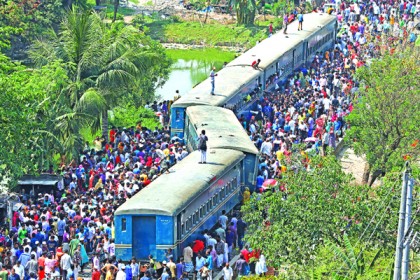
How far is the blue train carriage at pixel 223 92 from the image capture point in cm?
4134

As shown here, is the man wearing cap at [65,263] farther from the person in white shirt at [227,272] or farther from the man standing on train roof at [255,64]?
the man standing on train roof at [255,64]

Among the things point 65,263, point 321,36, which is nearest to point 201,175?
point 65,263

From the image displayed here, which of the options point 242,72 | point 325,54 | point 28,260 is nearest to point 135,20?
point 325,54

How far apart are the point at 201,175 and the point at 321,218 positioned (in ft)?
18.1

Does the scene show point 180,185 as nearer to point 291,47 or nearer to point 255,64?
point 255,64

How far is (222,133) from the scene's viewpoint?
121 ft

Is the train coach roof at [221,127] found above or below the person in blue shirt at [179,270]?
above

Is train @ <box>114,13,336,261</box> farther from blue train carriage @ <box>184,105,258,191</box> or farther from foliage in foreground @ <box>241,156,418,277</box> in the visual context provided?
foliage in foreground @ <box>241,156,418,277</box>

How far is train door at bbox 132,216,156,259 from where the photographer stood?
30.1 meters

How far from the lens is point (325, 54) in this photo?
56.6 metres

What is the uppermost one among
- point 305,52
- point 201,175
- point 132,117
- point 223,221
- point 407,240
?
point 407,240

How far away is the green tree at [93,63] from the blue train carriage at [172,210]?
26.3ft

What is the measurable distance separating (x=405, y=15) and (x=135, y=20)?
A: 60.6 feet

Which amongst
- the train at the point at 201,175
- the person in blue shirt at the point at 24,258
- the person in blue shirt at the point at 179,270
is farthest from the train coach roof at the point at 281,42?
the person in blue shirt at the point at 24,258
